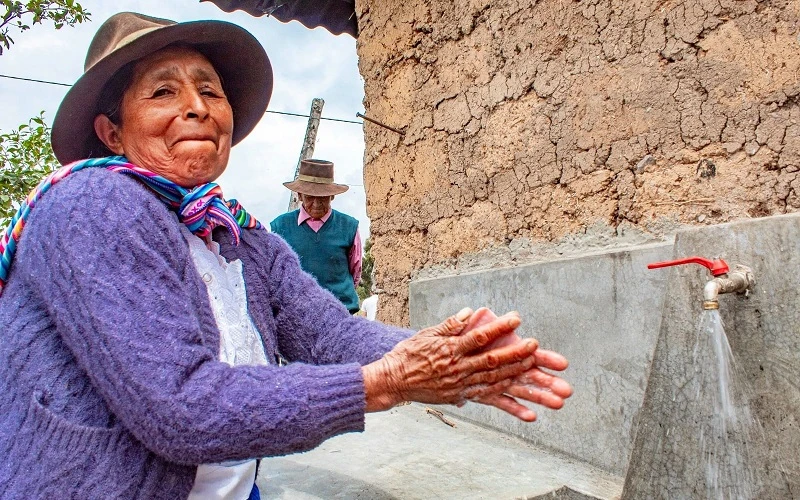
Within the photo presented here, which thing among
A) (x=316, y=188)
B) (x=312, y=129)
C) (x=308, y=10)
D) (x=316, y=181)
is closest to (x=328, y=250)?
(x=316, y=188)

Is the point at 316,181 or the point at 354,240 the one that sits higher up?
the point at 316,181

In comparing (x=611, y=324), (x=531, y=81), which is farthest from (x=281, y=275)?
(x=531, y=81)

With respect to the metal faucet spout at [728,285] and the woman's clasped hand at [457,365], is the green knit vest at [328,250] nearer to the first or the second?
the metal faucet spout at [728,285]

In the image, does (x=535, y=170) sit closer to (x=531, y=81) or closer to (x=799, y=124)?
(x=531, y=81)

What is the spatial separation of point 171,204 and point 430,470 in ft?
4.79

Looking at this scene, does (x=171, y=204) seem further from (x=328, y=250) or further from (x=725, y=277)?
(x=328, y=250)

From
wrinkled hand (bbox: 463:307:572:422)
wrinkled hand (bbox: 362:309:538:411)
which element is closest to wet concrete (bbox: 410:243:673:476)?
wrinkled hand (bbox: 463:307:572:422)

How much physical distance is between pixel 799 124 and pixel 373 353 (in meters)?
1.38

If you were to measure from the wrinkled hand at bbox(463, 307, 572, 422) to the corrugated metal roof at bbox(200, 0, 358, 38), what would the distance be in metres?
3.52

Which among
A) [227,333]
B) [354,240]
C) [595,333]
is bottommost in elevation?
[595,333]

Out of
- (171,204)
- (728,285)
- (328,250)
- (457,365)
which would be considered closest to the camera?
(457,365)

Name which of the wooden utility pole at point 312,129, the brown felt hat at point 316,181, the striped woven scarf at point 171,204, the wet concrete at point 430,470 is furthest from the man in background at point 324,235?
the wooden utility pole at point 312,129

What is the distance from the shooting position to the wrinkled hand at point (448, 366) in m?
1.11

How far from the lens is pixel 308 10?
4.22 m
